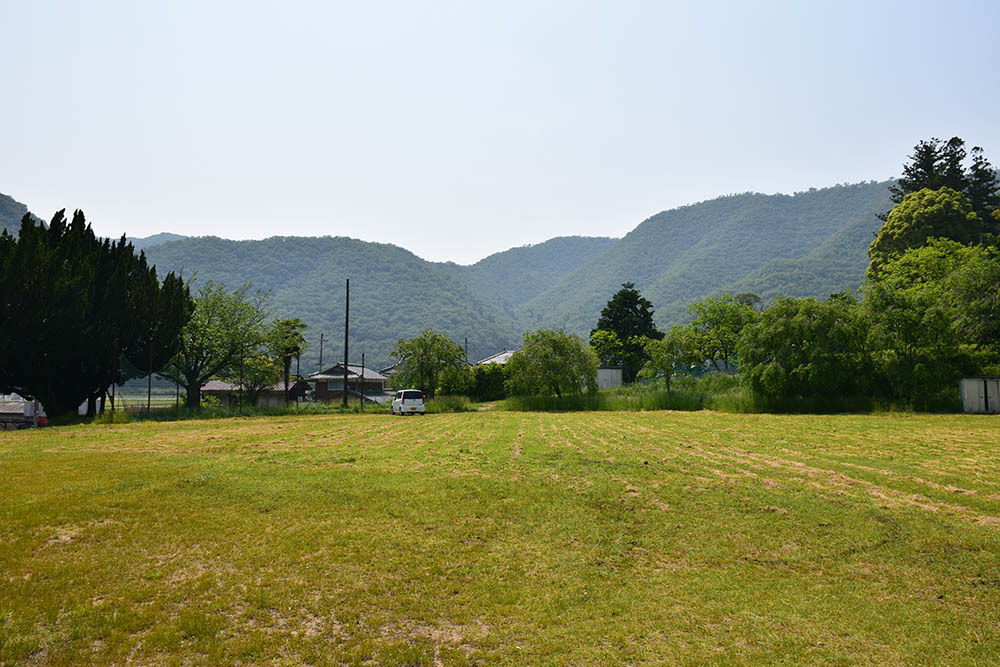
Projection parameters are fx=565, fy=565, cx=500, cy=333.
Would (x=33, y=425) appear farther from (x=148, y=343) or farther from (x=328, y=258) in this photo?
(x=328, y=258)

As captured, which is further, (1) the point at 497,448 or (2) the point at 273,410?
(2) the point at 273,410

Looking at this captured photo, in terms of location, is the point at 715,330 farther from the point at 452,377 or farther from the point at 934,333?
the point at 452,377

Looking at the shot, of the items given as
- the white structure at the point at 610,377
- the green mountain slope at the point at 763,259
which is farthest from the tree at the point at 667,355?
the green mountain slope at the point at 763,259

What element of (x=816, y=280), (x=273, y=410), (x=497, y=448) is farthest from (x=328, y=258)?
(x=497, y=448)

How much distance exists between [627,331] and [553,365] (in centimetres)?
2645

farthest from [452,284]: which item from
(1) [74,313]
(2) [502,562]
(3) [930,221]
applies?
(2) [502,562]

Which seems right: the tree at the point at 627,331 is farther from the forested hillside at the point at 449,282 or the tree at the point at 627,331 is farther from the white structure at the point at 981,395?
the forested hillside at the point at 449,282

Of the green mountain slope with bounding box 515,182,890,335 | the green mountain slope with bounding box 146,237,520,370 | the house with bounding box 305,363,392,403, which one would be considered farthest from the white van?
the green mountain slope with bounding box 146,237,520,370

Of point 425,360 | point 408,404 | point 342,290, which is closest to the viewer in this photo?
point 408,404

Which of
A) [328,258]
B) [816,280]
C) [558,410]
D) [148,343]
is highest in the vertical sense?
[328,258]

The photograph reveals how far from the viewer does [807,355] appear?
29.8m

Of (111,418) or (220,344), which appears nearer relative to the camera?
(111,418)

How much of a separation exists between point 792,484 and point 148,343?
32177 millimetres

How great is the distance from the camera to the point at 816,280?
118 m
